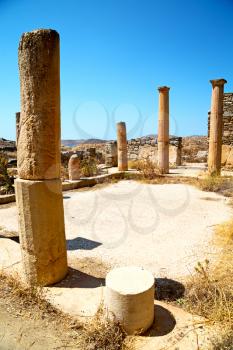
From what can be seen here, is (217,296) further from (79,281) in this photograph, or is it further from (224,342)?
(79,281)

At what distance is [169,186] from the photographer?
34.4 feet

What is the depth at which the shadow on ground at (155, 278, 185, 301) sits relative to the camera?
3.42 meters

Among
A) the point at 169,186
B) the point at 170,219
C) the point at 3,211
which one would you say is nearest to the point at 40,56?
the point at 170,219

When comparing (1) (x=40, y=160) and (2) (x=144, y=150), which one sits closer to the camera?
(1) (x=40, y=160)

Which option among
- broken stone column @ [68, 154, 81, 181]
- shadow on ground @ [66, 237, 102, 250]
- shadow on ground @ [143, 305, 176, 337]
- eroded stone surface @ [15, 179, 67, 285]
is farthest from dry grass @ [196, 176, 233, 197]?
eroded stone surface @ [15, 179, 67, 285]

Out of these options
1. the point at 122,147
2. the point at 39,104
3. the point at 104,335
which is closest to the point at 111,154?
the point at 122,147

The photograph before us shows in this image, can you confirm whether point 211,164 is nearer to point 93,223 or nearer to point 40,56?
point 93,223

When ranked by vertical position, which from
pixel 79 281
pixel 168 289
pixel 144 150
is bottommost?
pixel 168 289

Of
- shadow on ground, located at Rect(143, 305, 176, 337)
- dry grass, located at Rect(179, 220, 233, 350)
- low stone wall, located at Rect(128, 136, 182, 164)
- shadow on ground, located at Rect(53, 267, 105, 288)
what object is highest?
low stone wall, located at Rect(128, 136, 182, 164)

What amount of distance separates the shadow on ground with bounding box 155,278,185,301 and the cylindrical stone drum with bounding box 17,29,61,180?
6.65ft

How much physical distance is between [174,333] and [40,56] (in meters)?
3.21

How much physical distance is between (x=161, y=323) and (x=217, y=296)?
0.67 meters

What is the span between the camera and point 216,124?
36.1 ft

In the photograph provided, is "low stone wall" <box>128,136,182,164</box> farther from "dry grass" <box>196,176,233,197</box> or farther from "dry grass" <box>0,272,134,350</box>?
"dry grass" <box>0,272,134,350</box>
